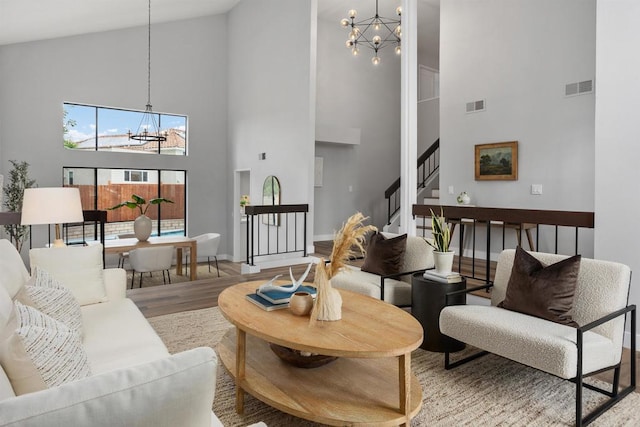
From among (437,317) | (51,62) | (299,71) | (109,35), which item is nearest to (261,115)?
(299,71)

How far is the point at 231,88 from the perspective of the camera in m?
10.0

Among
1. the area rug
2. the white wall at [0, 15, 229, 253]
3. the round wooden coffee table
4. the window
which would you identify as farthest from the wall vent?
the window

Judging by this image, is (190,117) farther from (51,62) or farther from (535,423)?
(535,423)

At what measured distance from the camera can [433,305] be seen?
10.1ft

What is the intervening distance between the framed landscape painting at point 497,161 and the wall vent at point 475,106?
0.58m

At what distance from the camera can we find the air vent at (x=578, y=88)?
17.2ft

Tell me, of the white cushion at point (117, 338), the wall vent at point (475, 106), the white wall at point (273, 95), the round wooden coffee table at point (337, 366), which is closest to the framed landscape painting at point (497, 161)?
the wall vent at point (475, 106)

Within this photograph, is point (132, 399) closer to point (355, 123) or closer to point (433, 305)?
point (433, 305)

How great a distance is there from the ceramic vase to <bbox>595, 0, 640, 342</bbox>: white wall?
246cm

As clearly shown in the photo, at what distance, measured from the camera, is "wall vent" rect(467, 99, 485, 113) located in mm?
6504

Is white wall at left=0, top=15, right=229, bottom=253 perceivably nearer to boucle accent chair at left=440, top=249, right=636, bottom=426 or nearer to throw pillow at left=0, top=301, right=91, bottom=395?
throw pillow at left=0, top=301, right=91, bottom=395

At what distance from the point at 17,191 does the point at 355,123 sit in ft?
23.1

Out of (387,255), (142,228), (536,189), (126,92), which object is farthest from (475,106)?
(126,92)

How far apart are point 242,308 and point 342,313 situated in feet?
2.02
